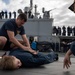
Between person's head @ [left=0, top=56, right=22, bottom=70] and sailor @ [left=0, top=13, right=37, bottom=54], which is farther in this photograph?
sailor @ [left=0, top=13, right=37, bottom=54]

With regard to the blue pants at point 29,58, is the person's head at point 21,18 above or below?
above

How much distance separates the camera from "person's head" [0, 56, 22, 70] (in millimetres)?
4688

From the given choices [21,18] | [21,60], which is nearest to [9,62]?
[21,60]

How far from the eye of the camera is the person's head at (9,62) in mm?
4688

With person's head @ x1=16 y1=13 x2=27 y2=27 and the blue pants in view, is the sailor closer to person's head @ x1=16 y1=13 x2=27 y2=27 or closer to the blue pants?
person's head @ x1=16 y1=13 x2=27 y2=27

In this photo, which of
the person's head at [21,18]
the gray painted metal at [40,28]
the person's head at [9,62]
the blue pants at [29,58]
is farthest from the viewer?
the gray painted metal at [40,28]

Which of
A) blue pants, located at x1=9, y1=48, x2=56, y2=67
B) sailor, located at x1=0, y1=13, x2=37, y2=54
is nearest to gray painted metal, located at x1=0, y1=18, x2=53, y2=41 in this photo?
sailor, located at x1=0, y1=13, x2=37, y2=54

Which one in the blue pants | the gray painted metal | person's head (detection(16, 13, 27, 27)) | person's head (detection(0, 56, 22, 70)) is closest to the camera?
person's head (detection(0, 56, 22, 70))

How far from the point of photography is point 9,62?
4.70 meters

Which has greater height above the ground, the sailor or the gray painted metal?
the sailor

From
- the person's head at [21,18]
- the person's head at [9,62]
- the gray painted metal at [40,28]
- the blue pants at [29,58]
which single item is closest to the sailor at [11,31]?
the person's head at [21,18]

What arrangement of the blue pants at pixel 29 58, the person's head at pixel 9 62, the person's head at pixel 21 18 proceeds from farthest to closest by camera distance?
the person's head at pixel 21 18, the blue pants at pixel 29 58, the person's head at pixel 9 62

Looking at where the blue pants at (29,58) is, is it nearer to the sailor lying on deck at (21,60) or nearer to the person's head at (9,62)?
the sailor lying on deck at (21,60)

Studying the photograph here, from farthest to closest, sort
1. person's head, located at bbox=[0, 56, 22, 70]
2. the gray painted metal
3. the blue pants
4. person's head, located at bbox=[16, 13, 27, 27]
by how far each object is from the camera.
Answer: the gray painted metal → person's head, located at bbox=[16, 13, 27, 27] → the blue pants → person's head, located at bbox=[0, 56, 22, 70]
